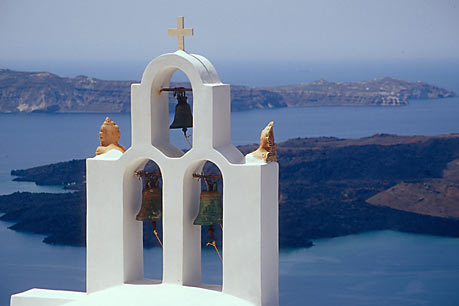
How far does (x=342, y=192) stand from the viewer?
31.2 m

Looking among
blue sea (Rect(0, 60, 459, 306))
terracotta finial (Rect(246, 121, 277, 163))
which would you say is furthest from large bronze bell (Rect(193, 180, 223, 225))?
blue sea (Rect(0, 60, 459, 306))

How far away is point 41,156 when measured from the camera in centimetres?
3194

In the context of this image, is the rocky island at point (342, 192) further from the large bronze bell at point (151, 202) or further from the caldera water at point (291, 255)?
the large bronze bell at point (151, 202)

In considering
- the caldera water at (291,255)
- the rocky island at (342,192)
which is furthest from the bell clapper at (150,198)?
the rocky island at (342,192)

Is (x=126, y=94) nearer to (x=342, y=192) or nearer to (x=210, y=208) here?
(x=342, y=192)

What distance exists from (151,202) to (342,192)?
23.3 m

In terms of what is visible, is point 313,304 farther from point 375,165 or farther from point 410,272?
point 375,165

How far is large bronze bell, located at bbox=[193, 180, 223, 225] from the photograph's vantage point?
8148 mm

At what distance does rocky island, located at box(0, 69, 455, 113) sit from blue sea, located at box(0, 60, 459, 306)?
22.1 inches

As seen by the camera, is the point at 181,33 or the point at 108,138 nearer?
the point at 181,33

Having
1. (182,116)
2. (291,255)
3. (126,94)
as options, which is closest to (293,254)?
(291,255)

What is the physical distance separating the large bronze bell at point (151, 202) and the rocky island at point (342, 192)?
58.8 feet

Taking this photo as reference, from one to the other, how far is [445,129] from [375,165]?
4.51m

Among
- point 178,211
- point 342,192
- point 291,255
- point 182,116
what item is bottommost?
point 291,255
